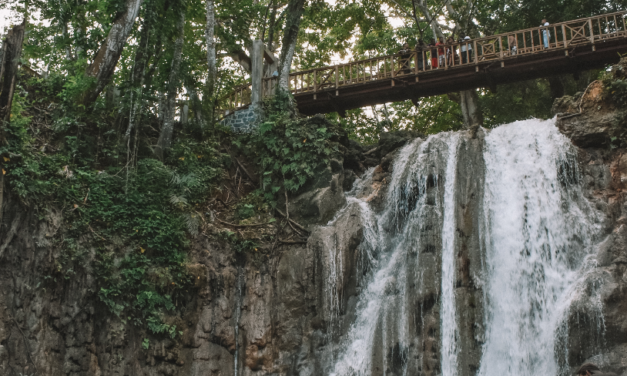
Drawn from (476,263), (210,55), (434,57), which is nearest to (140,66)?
(210,55)

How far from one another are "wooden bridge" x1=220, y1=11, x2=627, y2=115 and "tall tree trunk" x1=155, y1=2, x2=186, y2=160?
2473 millimetres

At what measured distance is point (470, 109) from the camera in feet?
69.2

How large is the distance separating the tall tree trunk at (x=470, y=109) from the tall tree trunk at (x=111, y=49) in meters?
12.6

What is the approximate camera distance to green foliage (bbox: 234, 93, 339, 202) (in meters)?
14.5

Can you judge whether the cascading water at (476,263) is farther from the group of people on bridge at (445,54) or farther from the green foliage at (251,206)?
the group of people on bridge at (445,54)

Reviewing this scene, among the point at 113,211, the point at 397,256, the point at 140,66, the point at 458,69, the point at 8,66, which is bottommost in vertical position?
the point at 397,256

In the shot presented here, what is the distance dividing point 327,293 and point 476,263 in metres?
3.21

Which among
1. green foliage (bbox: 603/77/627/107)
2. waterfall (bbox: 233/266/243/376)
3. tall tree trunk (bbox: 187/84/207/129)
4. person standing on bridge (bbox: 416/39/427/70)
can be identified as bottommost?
waterfall (bbox: 233/266/243/376)

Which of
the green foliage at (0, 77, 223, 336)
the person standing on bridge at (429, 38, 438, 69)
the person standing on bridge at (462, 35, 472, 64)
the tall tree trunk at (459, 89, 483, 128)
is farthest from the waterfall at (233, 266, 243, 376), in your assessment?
the tall tree trunk at (459, 89, 483, 128)

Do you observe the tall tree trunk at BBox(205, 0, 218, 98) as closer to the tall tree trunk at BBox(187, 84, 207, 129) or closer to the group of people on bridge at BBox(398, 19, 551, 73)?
the tall tree trunk at BBox(187, 84, 207, 129)

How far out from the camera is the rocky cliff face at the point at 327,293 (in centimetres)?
1012

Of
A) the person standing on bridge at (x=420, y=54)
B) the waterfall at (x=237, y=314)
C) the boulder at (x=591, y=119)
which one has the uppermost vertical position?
the person standing on bridge at (x=420, y=54)

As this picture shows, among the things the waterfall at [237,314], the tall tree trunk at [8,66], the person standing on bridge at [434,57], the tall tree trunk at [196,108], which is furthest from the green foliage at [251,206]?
the person standing on bridge at [434,57]

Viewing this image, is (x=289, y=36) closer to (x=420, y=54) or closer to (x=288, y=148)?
(x=288, y=148)
